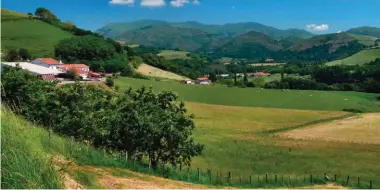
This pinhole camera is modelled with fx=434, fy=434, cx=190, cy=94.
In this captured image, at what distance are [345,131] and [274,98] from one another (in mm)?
46443

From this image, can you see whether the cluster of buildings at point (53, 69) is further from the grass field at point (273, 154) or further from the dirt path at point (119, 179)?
the dirt path at point (119, 179)

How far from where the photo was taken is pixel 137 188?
1723 cm

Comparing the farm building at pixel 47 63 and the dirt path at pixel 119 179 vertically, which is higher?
the farm building at pixel 47 63

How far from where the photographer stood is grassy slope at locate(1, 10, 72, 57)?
161950 mm

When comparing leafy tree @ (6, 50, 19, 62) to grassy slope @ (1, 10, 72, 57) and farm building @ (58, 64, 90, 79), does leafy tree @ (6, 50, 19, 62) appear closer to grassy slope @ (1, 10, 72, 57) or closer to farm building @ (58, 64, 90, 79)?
farm building @ (58, 64, 90, 79)

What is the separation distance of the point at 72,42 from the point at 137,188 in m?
161

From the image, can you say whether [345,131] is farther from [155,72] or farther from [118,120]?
[155,72]

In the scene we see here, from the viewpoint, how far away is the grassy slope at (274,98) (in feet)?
360

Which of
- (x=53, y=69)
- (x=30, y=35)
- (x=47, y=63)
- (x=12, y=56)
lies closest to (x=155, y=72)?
(x=30, y=35)

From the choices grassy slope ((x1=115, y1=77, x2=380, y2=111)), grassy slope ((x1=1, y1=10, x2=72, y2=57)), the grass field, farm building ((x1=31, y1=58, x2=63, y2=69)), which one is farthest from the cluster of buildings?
the grass field

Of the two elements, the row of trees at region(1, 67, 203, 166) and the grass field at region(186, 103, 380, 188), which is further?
the grass field at region(186, 103, 380, 188)

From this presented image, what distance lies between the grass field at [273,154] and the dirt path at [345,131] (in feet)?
15.8

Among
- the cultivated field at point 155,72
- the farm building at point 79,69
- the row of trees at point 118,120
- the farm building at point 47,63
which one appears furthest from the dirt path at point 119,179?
the cultivated field at point 155,72

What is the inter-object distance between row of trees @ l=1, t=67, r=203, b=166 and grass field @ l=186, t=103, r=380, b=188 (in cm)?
632
